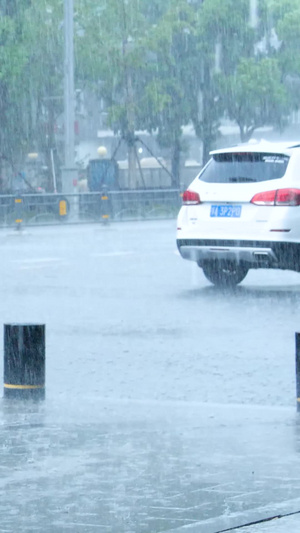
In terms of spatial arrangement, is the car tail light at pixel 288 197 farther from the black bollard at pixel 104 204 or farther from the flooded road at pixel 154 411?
the black bollard at pixel 104 204

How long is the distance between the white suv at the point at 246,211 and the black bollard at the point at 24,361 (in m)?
6.82

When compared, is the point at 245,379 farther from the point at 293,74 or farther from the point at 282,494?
the point at 293,74

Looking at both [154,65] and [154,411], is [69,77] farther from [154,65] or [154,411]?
[154,411]

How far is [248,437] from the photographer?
6.95 m

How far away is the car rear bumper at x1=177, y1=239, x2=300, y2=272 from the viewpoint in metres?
14.8

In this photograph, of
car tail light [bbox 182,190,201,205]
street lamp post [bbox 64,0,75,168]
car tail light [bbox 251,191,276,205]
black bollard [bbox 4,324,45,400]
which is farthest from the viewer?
street lamp post [bbox 64,0,75,168]

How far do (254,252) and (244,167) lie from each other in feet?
3.62

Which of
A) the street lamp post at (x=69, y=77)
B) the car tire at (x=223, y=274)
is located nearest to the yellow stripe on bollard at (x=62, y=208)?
the street lamp post at (x=69, y=77)

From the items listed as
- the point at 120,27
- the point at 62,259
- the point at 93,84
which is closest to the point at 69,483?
the point at 62,259

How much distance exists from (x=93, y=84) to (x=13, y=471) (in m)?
46.8

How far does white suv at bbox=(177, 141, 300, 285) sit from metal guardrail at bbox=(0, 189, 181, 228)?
16036mm

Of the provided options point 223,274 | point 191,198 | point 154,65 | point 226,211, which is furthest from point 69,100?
point 226,211

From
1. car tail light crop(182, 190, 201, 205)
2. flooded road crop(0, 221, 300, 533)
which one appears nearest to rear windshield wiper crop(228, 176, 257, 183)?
car tail light crop(182, 190, 201, 205)

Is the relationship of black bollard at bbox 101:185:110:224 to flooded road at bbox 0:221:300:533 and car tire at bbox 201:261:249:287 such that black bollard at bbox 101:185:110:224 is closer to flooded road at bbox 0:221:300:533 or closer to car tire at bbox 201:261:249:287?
flooded road at bbox 0:221:300:533
